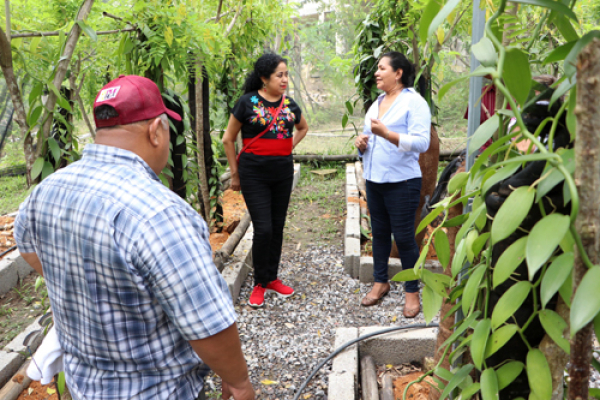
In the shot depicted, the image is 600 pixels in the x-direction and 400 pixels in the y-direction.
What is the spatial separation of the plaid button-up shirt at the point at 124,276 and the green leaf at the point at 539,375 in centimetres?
75

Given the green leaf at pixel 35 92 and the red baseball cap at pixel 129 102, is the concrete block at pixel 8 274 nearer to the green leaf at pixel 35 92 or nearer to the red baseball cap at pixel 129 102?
the green leaf at pixel 35 92

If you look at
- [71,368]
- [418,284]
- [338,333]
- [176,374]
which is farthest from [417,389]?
[71,368]

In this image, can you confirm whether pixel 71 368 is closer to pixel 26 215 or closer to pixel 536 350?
pixel 26 215

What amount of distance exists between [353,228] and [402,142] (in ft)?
5.78

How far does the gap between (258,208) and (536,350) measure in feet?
8.84

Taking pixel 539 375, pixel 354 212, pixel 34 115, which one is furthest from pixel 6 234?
pixel 539 375

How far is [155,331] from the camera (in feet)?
4.20

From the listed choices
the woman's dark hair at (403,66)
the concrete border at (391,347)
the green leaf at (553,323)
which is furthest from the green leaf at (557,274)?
the woman's dark hair at (403,66)

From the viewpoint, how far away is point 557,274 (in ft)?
1.95

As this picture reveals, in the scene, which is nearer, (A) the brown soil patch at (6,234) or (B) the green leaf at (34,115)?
(B) the green leaf at (34,115)

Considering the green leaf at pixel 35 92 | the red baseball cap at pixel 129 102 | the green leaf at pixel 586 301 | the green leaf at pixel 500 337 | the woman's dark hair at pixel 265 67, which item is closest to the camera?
the green leaf at pixel 586 301

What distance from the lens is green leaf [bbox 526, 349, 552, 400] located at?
28.6 inches

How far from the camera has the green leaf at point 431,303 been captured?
39.8 inches

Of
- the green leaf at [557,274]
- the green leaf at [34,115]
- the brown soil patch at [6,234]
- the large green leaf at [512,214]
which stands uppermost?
the large green leaf at [512,214]
